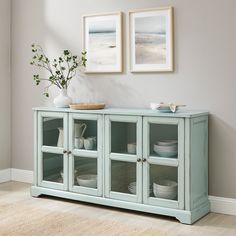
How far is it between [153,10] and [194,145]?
1.29m

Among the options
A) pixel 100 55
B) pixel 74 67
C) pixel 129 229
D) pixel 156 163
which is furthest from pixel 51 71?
pixel 129 229

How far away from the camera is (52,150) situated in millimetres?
4281

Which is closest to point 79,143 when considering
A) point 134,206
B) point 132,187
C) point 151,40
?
point 132,187

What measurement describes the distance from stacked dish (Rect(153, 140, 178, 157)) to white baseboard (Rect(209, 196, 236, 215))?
0.60m

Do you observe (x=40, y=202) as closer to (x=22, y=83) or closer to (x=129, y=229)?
(x=129, y=229)

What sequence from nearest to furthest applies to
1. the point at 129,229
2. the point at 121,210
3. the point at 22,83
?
the point at 129,229, the point at 121,210, the point at 22,83

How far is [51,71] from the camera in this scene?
4.62 m

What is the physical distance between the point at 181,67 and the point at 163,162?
882 mm

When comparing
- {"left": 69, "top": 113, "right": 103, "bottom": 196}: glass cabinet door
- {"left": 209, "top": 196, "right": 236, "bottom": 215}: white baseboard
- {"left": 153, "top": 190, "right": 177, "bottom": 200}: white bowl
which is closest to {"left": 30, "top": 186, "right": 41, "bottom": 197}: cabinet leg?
{"left": 69, "top": 113, "right": 103, "bottom": 196}: glass cabinet door

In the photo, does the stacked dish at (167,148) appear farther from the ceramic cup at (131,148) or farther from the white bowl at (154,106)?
the white bowl at (154,106)

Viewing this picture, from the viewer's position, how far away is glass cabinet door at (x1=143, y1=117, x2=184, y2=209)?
11.9 feet

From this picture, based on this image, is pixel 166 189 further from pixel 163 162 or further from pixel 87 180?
pixel 87 180

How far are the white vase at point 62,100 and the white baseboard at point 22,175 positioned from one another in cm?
100

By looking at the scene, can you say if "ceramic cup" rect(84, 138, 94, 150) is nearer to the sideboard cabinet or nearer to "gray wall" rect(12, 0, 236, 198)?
the sideboard cabinet
